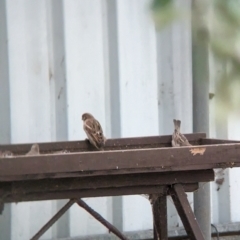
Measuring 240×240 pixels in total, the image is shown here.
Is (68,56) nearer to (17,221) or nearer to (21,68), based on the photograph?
(21,68)

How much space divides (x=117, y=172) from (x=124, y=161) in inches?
2.2

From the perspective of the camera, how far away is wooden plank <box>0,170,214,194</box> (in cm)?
156

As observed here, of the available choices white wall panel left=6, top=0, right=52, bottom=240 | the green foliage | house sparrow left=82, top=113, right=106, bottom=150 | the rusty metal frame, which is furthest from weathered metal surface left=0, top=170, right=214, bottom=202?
the green foliage

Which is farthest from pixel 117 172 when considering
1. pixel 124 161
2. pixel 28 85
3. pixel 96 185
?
pixel 28 85

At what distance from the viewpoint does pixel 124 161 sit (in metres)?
1.45

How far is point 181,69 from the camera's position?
2.81 meters

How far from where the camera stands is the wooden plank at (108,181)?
1556 mm

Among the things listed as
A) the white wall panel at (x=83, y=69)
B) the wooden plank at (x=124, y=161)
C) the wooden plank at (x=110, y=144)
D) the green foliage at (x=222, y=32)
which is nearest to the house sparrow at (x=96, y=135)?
the wooden plank at (x=110, y=144)

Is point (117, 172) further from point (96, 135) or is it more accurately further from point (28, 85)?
point (28, 85)

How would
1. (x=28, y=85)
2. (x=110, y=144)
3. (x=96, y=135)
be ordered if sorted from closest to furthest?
(x=96, y=135) → (x=110, y=144) → (x=28, y=85)

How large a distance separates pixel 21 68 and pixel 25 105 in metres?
Answer: 0.22

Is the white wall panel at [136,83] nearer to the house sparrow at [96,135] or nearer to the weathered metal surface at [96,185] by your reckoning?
the house sparrow at [96,135]

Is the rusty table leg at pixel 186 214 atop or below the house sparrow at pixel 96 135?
below

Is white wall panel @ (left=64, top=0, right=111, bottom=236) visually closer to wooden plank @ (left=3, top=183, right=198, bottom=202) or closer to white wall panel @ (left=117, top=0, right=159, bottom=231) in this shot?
white wall panel @ (left=117, top=0, right=159, bottom=231)
